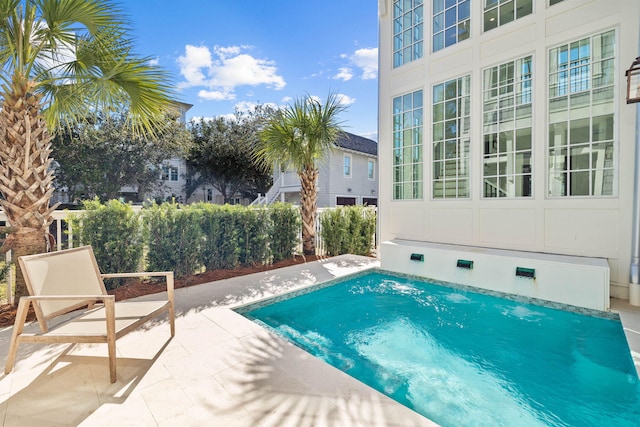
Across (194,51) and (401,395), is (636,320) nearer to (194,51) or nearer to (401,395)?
(401,395)

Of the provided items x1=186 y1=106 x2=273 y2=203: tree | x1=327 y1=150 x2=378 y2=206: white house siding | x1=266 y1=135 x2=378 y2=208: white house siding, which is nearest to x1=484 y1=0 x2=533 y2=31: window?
x1=266 y1=135 x2=378 y2=208: white house siding

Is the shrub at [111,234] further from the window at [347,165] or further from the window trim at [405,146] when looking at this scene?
the window at [347,165]

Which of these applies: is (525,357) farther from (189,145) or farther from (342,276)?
(189,145)

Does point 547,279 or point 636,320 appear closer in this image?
point 636,320

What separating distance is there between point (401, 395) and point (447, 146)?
18.9 ft

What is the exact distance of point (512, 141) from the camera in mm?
5918

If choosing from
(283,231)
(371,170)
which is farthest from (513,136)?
(371,170)

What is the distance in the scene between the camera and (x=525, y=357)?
335 centimetres

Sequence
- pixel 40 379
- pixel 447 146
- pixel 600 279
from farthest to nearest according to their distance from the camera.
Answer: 1. pixel 447 146
2. pixel 600 279
3. pixel 40 379

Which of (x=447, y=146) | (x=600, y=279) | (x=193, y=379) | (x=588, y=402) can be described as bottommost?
(x=588, y=402)

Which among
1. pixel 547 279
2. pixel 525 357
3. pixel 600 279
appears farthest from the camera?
pixel 547 279

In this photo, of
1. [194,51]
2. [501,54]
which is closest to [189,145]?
[194,51]

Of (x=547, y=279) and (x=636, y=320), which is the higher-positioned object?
(x=547, y=279)

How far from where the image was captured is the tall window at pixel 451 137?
21.6 feet
